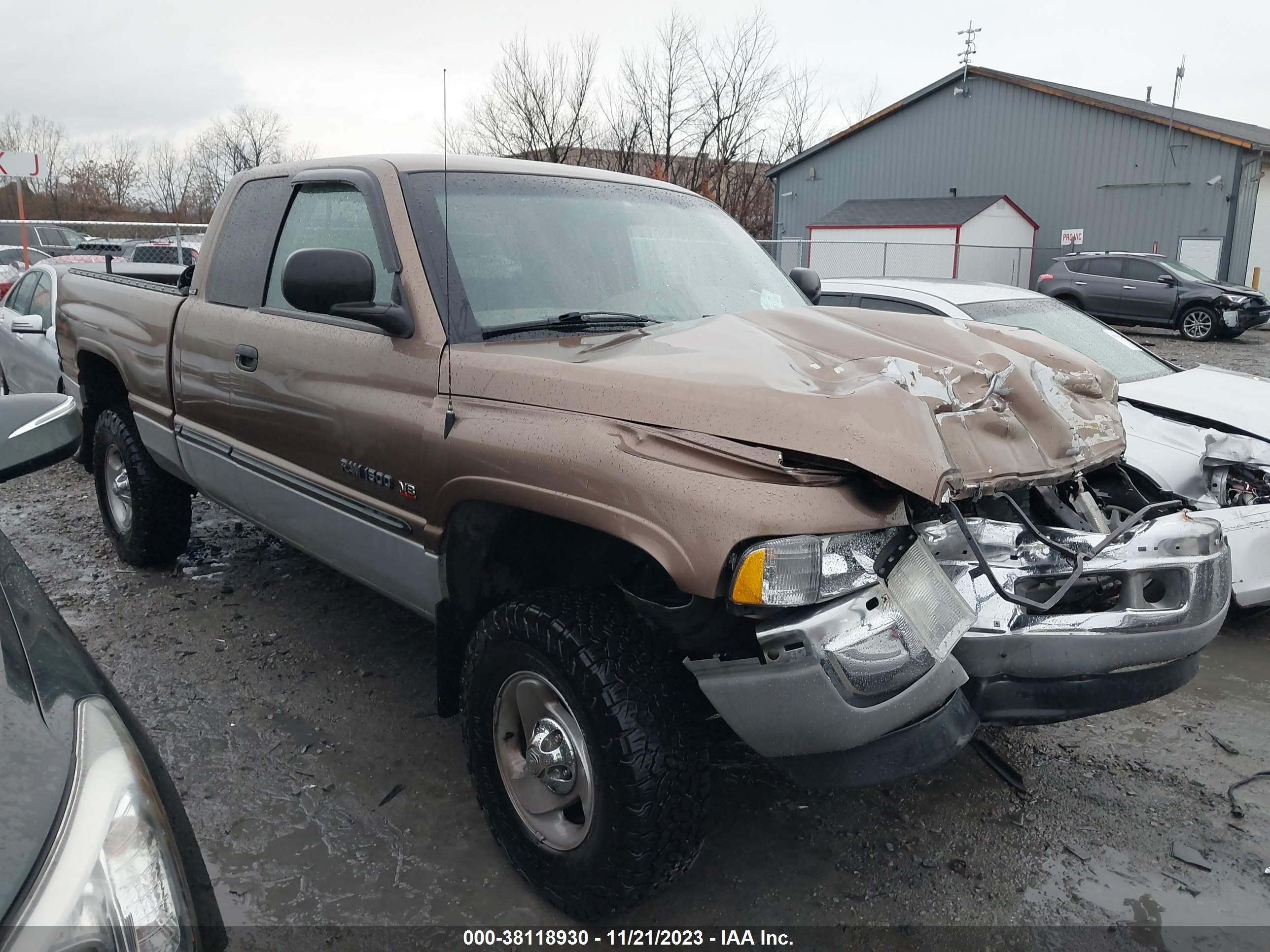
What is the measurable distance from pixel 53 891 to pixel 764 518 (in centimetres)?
136

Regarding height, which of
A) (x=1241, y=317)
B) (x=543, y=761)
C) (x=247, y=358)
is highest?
(x=247, y=358)

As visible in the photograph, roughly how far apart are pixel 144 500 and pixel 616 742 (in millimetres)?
3624

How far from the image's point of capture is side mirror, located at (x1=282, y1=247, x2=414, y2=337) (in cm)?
274

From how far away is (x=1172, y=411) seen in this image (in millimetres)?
4805

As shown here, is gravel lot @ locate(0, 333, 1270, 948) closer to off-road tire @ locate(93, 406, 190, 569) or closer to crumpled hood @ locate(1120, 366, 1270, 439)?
off-road tire @ locate(93, 406, 190, 569)

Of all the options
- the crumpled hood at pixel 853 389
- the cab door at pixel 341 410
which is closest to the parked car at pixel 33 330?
the cab door at pixel 341 410

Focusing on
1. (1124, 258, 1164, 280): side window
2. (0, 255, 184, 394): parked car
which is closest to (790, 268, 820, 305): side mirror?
(0, 255, 184, 394): parked car

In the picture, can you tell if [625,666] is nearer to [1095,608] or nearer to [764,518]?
[764,518]

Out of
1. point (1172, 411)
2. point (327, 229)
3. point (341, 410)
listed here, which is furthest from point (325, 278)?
point (1172, 411)

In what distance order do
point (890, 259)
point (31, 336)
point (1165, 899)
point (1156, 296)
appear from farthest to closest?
point (890, 259) → point (1156, 296) → point (31, 336) → point (1165, 899)

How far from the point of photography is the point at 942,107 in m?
29.0

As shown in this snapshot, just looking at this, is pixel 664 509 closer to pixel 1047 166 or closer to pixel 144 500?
pixel 144 500

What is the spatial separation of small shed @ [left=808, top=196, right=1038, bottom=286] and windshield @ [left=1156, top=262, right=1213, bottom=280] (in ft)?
14.3

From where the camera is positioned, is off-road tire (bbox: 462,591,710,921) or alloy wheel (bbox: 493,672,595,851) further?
alloy wheel (bbox: 493,672,595,851)
